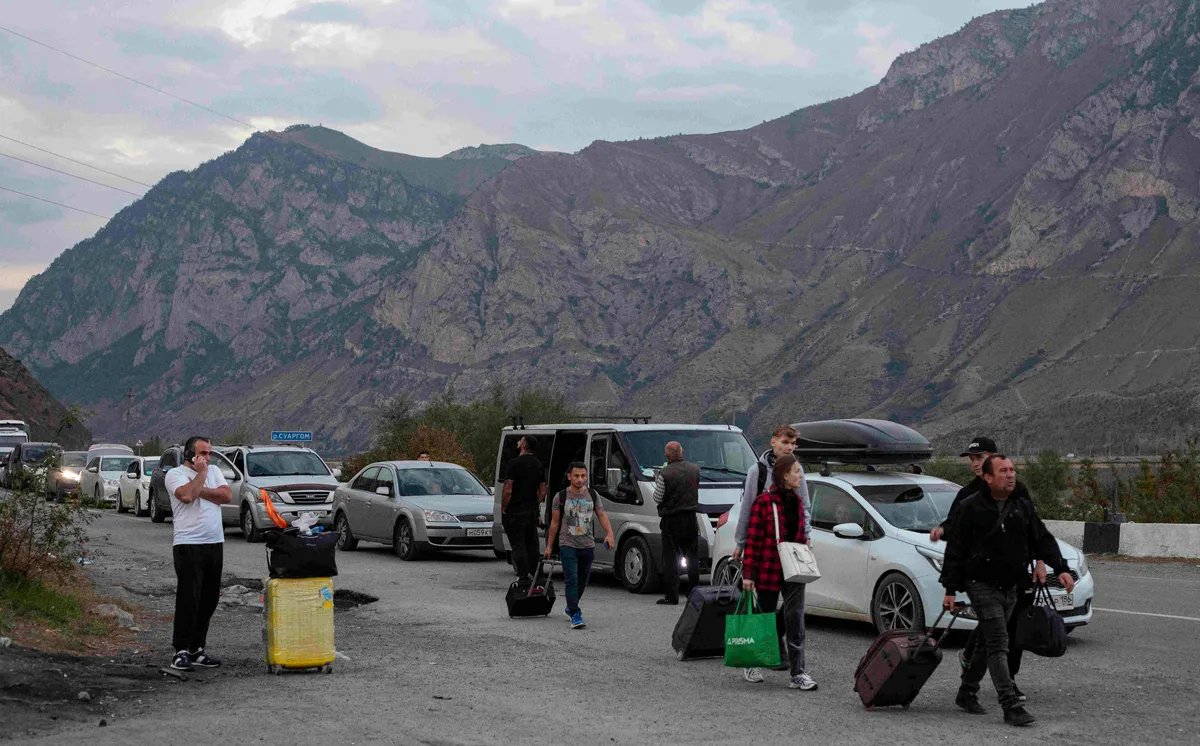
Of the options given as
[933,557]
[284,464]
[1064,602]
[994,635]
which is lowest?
[1064,602]

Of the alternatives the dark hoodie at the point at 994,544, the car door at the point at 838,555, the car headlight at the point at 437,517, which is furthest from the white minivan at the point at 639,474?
the dark hoodie at the point at 994,544

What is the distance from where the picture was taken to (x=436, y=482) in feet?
74.4

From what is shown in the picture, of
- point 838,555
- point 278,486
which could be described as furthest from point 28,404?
point 838,555

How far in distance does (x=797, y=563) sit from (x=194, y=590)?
4.38 m

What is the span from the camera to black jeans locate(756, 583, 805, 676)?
934 cm

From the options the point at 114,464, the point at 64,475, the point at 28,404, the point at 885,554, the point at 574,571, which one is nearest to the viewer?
the point at 885,554

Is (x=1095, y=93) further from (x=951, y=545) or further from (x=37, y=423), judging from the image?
(x=951, y=545)

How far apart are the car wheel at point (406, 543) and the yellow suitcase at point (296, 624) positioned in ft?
36.4

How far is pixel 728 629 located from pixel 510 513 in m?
5.56

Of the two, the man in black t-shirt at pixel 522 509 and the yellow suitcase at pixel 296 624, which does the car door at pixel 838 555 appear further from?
the yellow suitcase at pixel 296 624

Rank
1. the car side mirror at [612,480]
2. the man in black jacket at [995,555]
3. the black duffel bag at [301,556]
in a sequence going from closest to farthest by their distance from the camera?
the man in black jacket at [995,555] → the black duffel bag at [301,556] → the car side mirror at [612,480]

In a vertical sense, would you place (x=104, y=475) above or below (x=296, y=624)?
above

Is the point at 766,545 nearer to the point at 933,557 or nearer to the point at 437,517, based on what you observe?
the point at 933,557

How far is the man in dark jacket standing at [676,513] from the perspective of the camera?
48.0 ft
